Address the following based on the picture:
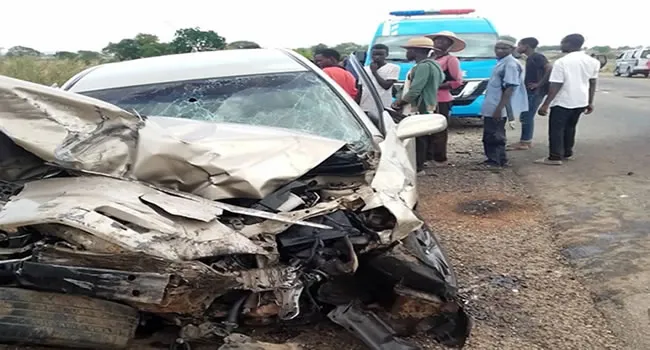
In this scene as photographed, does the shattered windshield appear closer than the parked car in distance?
Yes

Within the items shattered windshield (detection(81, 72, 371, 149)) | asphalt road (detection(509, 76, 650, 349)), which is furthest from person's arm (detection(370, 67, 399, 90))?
shattered windshield (detection(81, 72, 371, 149))

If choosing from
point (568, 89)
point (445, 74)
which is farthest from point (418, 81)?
point (568, 89)

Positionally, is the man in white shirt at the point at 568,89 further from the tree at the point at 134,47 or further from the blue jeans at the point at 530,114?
the tree at the point at 134,47

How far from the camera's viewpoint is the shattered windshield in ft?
12.8

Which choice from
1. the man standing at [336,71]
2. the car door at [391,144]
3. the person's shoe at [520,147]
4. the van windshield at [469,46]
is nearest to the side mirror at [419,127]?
the car door at [391,144]

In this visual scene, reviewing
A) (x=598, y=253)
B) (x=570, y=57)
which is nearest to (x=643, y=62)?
(x=570, y=57)

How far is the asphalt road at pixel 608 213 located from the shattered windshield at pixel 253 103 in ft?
5.75

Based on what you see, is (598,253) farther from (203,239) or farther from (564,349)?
(203,239)

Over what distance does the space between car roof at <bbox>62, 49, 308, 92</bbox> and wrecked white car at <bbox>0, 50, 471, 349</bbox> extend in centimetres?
69

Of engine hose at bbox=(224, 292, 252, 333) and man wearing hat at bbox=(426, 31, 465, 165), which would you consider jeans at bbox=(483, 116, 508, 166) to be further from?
engine hose at bbox=(224, 292, 252, 333)

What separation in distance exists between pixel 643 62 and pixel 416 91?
93.7 ft

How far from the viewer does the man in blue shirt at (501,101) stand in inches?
300

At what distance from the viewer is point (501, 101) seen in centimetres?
765

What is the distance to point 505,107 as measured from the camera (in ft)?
25.2
